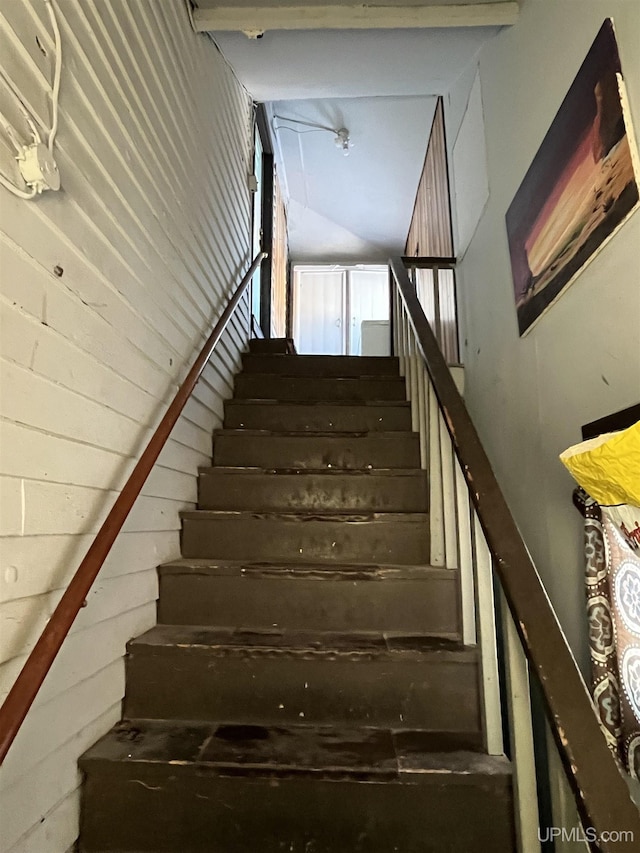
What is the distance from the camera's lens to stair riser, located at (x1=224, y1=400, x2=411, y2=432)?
2830mm

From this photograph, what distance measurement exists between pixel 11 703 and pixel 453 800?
0.99 meters

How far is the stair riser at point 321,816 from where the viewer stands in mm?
1240

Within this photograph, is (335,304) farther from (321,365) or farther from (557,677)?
(557,677)

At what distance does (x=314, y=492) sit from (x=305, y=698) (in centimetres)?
95

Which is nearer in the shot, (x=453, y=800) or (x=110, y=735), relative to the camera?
(x=453, y=800)

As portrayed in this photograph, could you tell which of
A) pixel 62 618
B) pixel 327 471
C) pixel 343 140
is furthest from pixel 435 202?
pixel 62 618

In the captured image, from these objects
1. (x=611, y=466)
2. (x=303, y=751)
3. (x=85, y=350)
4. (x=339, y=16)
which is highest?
(x=339, y=16)

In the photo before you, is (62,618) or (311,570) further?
(311,570)

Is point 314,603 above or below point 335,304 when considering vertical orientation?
below

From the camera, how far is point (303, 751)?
1.34 meters

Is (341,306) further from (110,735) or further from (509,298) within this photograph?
(110,735)

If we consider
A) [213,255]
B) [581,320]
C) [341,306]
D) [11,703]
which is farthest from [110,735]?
[341,306]

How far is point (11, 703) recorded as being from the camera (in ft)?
→ 3.00

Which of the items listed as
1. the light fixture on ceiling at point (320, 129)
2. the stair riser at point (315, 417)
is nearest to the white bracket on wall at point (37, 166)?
the stair riser at point (315, 417)
